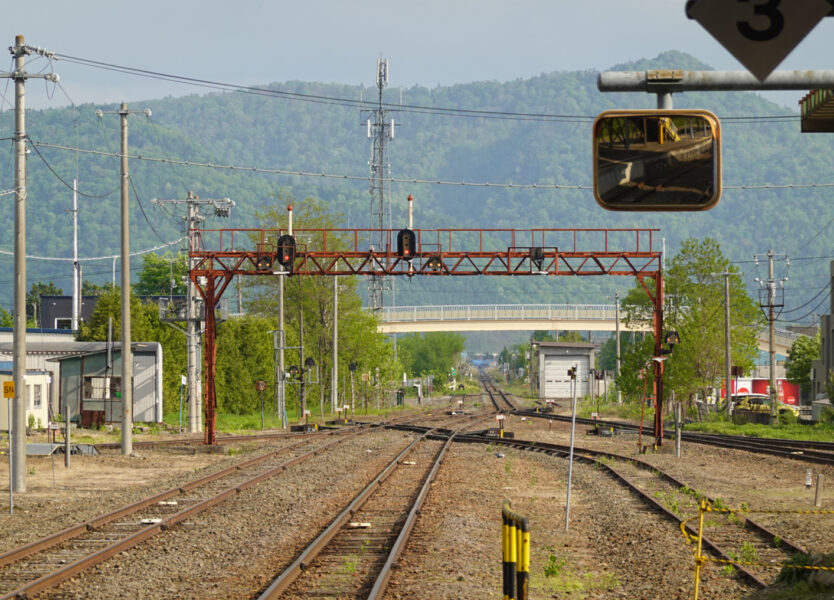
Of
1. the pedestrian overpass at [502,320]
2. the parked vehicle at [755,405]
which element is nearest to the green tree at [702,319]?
the parked vehicle at [755,405]

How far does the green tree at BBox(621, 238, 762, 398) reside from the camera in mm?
64875

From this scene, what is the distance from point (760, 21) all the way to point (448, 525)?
45.5 feet

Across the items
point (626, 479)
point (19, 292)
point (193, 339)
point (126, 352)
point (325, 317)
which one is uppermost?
point (325, 317)

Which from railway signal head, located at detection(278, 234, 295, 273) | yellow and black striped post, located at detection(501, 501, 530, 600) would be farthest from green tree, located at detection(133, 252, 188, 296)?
yellow and black striped post, located at detection(501, 501, 530, 600)

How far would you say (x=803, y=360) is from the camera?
88.7 m

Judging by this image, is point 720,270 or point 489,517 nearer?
point 489,517

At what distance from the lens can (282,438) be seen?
154ft

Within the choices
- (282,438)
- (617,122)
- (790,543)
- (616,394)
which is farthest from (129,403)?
(616,394)

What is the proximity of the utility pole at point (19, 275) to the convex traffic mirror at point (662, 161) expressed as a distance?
762 inches

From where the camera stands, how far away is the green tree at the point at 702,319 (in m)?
64.9

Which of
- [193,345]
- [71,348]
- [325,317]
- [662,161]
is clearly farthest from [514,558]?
[325,317]

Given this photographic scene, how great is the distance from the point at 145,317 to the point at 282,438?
22957mm

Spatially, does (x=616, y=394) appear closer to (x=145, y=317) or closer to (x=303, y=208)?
(x=303, y=208)

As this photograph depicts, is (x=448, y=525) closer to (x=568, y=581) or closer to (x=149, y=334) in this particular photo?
(x=568, y=581)
